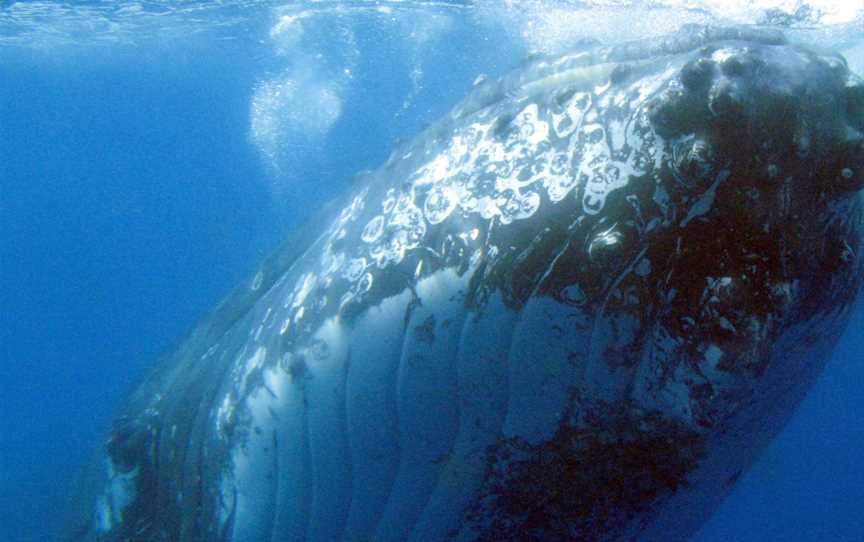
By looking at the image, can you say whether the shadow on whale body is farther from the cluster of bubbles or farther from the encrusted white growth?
the cluster of bubbles

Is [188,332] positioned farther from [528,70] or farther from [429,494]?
[528,70]

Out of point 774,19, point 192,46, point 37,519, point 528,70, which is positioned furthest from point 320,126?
point 528,70

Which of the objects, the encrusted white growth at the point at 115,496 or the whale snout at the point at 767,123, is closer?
the whale snout at the point at 767,123

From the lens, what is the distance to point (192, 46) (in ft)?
117

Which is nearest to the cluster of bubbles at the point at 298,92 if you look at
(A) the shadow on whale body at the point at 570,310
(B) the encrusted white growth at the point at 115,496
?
(B) the encrusted white growth at the point at 115,496

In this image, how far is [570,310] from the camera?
2.21m

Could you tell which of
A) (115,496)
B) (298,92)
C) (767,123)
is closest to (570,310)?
(767,123)

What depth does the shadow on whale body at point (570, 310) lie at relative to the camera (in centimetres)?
206

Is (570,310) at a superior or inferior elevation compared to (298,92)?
superior

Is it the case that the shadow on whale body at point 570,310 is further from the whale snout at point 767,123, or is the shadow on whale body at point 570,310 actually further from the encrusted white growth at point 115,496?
the encrusted white growth at point 115,496

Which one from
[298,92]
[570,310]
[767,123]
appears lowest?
[298,92]

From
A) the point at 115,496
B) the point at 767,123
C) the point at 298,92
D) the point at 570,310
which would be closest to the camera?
the point at 767,123

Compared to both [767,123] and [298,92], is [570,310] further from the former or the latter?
[298,92]

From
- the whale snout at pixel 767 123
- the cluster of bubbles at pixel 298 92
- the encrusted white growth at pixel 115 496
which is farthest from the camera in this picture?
the cluster of bubbles at pixel 298 92
